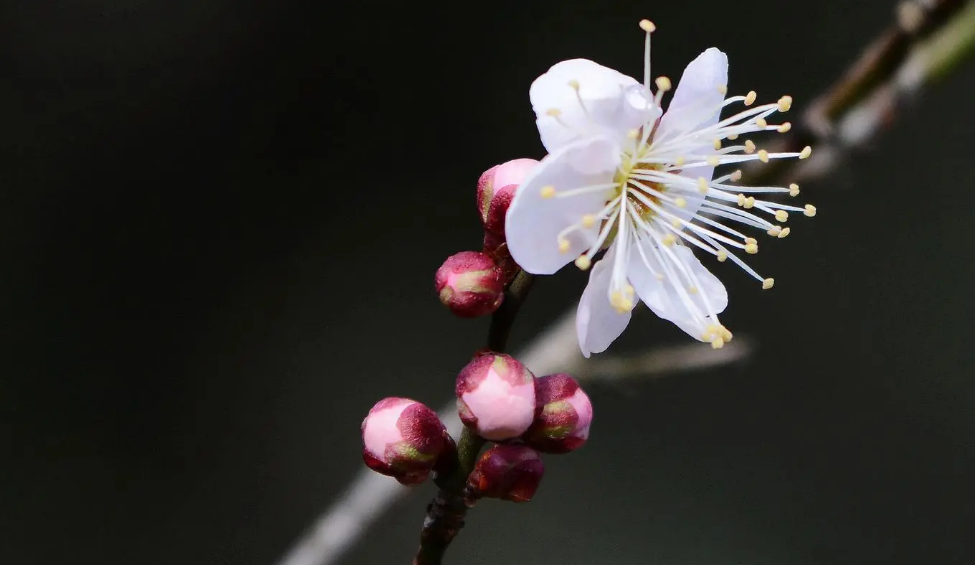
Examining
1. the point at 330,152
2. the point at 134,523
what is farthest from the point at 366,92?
the point at 134,523

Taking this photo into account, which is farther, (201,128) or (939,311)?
(939,311)

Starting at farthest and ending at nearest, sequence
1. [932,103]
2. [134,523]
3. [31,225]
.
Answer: [932,103]
[134,523]
[31,225]

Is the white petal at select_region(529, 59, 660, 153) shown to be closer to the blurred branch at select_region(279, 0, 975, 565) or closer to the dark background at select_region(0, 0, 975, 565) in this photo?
the blurred branch at select_region(279, 0, 975, 565)

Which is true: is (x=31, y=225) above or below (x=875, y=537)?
above

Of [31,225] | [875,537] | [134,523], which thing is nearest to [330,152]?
[31,225]

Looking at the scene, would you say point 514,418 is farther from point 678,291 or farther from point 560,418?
point 678,291

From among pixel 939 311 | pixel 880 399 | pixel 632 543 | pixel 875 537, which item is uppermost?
pixel 939 311

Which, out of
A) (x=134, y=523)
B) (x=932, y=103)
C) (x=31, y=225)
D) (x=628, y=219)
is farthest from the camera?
(x=932, y=103)

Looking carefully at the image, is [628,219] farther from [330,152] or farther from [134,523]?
[134,523]
